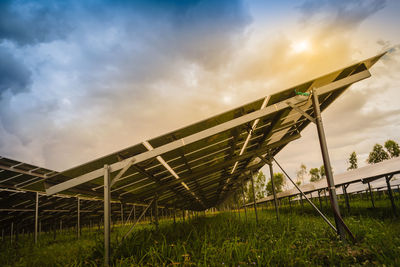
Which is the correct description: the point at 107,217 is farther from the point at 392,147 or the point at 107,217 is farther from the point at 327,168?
the point at 392,147

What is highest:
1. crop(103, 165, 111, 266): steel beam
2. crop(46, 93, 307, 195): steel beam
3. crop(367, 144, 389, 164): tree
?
crop(367, 144, 389, 164): tree

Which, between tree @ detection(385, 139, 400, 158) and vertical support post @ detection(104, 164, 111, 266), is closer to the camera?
vertical support post @ detection(104, 164, 111, 266)

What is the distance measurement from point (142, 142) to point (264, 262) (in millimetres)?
2738

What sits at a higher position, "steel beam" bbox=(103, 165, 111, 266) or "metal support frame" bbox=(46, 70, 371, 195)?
"metal support frame" bbox=(46, 70, 371, 195)

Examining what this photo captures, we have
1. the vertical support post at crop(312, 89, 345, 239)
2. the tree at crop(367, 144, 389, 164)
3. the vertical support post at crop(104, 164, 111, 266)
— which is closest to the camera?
the vertical support post at crop(104, 164, 111, 266)

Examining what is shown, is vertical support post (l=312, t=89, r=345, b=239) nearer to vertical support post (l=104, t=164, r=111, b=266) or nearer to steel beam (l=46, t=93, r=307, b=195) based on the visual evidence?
steel beam (l=46, t=93, r=307, b=195)

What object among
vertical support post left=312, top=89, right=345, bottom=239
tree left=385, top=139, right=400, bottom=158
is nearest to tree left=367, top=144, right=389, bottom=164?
tree left=385, top=139, right=400, bottom=158

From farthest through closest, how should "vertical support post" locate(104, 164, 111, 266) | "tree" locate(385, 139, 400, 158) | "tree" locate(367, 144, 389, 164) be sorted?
"tree" locate(367, 144, 389, 164) → "tree" locate(385, 139, 400, 158) → "vertical support post" locate(104, 164, 111, 266)

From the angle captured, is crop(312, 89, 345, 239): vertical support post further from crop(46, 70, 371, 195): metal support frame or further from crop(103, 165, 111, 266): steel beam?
crop(103, 165, 111, 266): steel beam

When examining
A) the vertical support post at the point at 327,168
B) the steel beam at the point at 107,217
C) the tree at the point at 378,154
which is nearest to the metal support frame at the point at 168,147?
the steel beam at the point at 107,217

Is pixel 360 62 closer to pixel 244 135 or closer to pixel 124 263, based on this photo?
pixel 244 135

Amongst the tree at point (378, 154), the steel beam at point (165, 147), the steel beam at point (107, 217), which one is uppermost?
the tree at point (378, 154)

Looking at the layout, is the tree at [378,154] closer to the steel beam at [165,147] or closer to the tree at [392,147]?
the tree at [392,147]

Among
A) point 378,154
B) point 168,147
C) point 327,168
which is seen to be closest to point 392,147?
point 378,154
